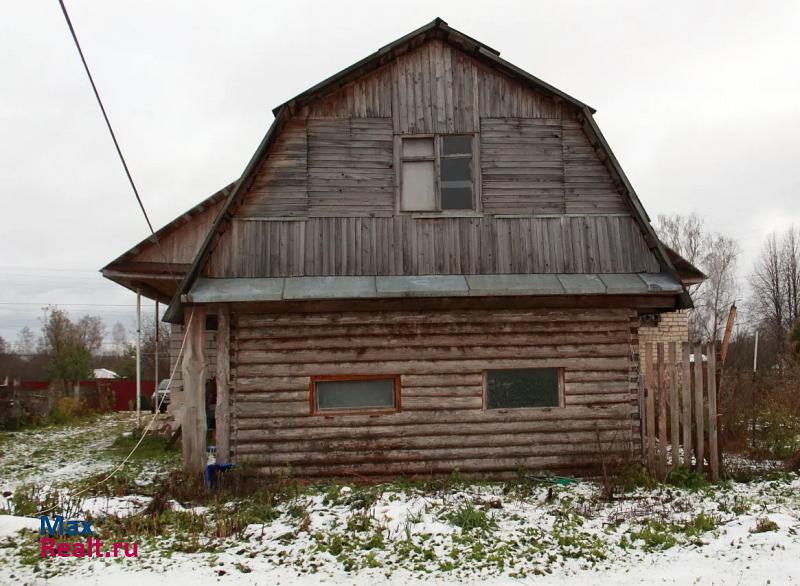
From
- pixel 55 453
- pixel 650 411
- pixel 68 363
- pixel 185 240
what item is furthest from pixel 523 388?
pixel 68 363

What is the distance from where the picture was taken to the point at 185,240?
15.8 metres

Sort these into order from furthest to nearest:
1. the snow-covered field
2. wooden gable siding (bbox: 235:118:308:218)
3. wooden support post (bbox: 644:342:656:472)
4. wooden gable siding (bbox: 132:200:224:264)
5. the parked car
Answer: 1. the parked car
2. wooden gable siding (bbox: 132:200:224:264)
3. wooden gable siding (bbox: 235:118:308:218)
4. wooden support post (bbox: 644:342:656:472)
5. the snow-covered field

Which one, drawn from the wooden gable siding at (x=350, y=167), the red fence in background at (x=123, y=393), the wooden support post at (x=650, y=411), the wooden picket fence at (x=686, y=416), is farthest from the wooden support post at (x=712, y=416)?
the red fence in background at (x=123, y=393)

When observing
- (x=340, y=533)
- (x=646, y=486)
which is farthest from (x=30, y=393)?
(x=646, y=486)

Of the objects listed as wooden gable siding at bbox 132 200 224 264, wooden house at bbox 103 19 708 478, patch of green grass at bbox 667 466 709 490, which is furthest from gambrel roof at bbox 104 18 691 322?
wooden gable siding at bbox 132 200 224 264

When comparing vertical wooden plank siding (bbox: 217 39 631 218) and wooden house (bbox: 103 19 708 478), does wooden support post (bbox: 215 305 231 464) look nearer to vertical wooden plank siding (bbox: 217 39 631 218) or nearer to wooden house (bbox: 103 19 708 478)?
wooden house (bbox: 103 19 708 478)

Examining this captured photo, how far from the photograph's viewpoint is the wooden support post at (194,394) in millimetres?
9359

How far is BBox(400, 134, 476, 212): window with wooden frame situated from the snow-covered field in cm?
445

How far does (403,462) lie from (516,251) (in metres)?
3.80

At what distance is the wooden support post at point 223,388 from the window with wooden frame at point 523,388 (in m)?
4.09

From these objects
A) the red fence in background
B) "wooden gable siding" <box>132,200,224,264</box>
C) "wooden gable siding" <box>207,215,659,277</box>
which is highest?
"wooden gable siding" <box>132,200,224,264</box>

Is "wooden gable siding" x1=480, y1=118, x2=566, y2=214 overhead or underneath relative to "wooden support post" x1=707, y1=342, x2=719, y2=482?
overhead

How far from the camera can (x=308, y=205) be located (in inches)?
385

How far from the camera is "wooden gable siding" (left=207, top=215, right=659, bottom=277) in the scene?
9.61 metres
